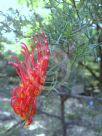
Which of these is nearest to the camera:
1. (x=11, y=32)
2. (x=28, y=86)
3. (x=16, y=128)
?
(x=28, y=86)

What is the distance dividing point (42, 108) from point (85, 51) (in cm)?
199

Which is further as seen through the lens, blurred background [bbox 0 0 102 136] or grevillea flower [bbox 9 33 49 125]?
blurred background [bbox 0 0 102 136]

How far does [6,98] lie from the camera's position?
14.7ft

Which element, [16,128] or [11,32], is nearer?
[11,32]

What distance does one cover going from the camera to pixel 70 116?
4598 mm

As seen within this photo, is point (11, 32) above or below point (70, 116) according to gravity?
above

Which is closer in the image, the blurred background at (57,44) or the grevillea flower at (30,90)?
the grevillea flower at (30,90)

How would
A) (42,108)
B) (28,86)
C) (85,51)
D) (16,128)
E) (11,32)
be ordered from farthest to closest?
(42,108)
(16,128)
(11,32)
(85,51)
(28,86)

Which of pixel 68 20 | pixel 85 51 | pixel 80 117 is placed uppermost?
pixel 68 20

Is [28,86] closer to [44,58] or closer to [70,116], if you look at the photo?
[44,58]

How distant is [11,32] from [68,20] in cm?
55

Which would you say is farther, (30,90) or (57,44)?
(57,44)

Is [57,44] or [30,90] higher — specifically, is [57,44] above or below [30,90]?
above

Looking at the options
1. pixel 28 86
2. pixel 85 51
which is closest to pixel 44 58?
pixel 28 86
